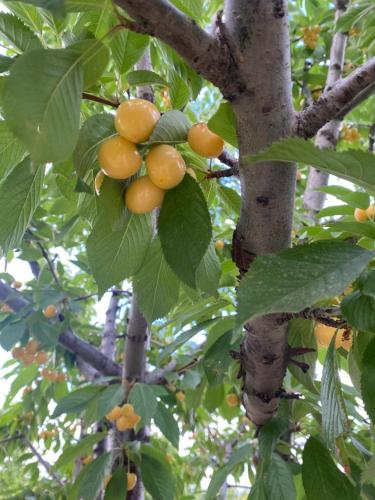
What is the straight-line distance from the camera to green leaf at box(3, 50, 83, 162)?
0.47 m

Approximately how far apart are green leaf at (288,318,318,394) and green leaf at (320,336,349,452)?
0.89ft

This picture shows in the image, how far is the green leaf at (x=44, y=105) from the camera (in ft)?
1.56

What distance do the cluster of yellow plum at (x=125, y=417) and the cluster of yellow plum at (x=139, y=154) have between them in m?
1.39

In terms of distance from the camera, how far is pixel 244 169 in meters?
0.63

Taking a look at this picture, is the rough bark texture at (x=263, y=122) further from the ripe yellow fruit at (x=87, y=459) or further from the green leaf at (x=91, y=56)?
the ripe yellow fruit at (x=87, y=459)

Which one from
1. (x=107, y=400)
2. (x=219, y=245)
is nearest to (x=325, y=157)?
(x=107, y=400)

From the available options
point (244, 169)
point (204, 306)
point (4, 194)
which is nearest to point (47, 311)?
point (204, 306)

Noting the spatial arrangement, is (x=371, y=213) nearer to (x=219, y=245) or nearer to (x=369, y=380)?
(x=369, y=380)

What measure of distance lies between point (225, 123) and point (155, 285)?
351 millimetres

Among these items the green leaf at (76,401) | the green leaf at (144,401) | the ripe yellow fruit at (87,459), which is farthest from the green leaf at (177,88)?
the ripe yellow fruit at (87,459)

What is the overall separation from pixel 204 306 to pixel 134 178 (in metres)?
0.59

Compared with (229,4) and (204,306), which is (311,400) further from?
(229,4)

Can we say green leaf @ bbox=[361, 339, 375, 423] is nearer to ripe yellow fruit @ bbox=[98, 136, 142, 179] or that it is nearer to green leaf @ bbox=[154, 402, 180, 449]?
ripe yellow fruit @ bbox=[98, 136, 142, 179]

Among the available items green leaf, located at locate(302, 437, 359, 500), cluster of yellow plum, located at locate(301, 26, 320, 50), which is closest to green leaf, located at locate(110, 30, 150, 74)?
green leaf, located at locate(302, 437, 359, 500)
